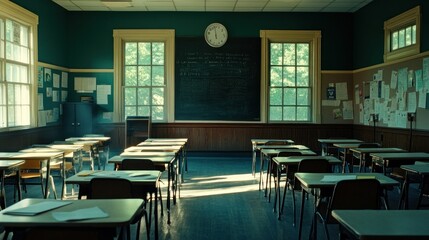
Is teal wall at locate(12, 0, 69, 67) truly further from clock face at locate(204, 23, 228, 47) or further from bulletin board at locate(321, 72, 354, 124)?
bulletin board at locate(321, 72, 354, 124)

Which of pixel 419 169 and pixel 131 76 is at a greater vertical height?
pixel 131 76

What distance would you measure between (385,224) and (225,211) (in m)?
3.47

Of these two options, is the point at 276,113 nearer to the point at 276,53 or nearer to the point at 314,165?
the point at 276,53

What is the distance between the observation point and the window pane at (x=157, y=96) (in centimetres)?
1093

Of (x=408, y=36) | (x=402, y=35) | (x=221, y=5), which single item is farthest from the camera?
(x=221, y=5)

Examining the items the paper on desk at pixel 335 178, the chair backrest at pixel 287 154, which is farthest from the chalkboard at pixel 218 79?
the paper on desk at pixel 335 178

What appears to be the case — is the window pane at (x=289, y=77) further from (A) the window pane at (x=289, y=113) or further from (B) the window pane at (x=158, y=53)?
(B) the window pane at (x=158, y=53)

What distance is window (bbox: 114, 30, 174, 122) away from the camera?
35.6 feet

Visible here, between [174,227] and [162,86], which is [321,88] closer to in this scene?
[162,86]

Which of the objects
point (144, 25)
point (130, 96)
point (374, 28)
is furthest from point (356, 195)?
point (144, 25)

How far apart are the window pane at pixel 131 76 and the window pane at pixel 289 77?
143 inches

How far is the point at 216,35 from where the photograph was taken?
10.8 metres

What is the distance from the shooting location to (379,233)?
2.05m

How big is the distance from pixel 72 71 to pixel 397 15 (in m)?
7.22
